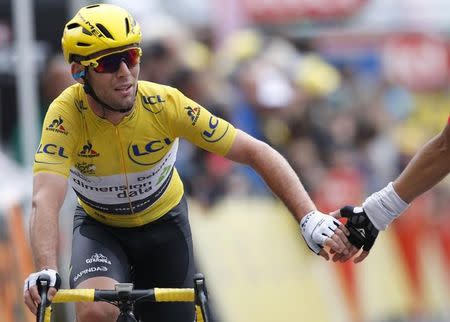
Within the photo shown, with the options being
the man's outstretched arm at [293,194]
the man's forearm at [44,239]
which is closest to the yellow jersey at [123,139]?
the man's outstretched arm at [293,194]

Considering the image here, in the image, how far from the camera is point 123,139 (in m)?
8.51

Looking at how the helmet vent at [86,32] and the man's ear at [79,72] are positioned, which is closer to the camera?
the helmet vent at [86,32]

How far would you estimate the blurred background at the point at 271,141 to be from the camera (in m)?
13.6

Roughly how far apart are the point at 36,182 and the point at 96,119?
1.90 feet

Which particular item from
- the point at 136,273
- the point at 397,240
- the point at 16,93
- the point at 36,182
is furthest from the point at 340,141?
the point at 36,182

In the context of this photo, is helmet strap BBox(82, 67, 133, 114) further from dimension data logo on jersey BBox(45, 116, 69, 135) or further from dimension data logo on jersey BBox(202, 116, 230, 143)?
dimension data logo on jersey BBox(202, 116, 230, 143)

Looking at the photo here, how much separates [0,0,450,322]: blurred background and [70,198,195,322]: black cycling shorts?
3772mm

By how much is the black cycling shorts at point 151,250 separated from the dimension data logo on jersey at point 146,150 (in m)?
0.55

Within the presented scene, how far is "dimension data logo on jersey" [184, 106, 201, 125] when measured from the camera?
8.44 m

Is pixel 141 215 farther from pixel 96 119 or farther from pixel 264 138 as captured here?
pixel 264 138

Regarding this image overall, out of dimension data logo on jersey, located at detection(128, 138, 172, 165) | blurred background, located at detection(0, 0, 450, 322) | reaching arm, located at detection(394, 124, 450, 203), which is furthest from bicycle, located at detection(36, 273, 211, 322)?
blurred background, located at detection(0, 0, 450, 322)

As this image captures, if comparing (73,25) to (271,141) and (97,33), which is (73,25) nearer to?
(97,33)

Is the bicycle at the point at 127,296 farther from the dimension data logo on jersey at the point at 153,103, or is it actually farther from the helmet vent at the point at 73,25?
the helmet vent at the point at 73,25

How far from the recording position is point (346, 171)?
49.9ft
